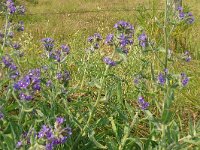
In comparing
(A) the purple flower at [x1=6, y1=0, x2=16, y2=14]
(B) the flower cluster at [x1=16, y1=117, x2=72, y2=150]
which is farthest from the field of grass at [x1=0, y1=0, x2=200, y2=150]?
(A) the purple flower at [x1=6, y1=0, x2=16, y2=14]

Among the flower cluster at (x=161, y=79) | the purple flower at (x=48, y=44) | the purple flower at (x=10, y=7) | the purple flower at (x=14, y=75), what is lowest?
the flower cluster at (x=161, y=79)

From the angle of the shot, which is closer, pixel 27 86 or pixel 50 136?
pixel 50 136

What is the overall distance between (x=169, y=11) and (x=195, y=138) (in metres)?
Result: 0.76

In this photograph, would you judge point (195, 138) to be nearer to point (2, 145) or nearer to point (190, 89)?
point (2, 145)

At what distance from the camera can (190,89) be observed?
157 inches

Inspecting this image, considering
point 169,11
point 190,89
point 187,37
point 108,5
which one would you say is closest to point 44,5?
point 108,5

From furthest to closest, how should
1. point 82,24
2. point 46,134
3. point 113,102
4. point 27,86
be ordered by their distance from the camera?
point 82,24 < point 113,102 < point 27,86 < point 46,134

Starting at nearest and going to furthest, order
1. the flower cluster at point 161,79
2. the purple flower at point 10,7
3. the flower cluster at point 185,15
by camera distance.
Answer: the flower cluster at point 161,79
the flower cluster at point 185,15
the purple flower at point 10,7

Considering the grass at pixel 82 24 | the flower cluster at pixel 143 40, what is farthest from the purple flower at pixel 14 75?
the grass at pixel 82 24

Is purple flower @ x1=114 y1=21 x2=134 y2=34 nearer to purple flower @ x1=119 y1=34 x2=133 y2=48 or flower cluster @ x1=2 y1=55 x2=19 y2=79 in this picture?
purple flower @ x1=119 y1=34 x2=133 y2=48

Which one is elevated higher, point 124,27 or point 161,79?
point 124,27

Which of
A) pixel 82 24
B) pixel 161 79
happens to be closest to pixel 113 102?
pixel 161 79

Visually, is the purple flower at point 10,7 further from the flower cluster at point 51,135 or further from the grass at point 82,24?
the grass at point 82,24

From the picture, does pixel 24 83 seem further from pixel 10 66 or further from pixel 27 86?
pixel 10 66
